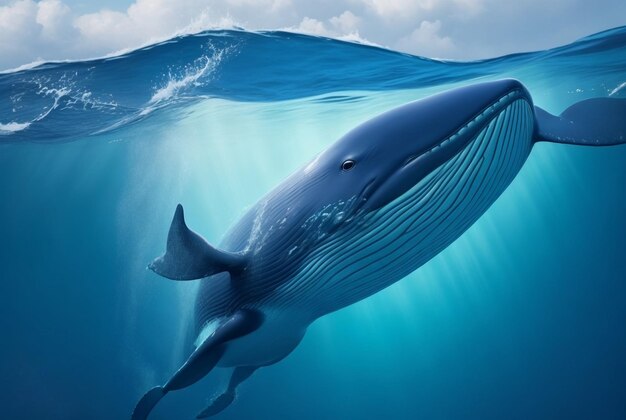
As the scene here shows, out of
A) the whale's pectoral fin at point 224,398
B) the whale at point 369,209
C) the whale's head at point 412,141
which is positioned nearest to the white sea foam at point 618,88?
the whale at point 369,209

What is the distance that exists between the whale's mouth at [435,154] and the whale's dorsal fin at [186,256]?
1.61 m

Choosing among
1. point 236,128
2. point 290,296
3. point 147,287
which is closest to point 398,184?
point 290,296

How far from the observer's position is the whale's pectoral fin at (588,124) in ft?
12.3

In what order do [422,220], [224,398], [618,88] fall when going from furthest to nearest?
1. [618,88]
2. [224,398]
3. [422,220]

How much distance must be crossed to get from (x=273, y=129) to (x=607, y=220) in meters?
23.6

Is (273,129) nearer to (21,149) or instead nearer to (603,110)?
(21,149)

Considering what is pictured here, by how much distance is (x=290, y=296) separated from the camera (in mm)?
4219

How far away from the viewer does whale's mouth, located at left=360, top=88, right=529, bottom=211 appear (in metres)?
2.88

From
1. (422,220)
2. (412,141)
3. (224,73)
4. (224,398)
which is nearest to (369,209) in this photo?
(422,220)

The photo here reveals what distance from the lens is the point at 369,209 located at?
3.13 m

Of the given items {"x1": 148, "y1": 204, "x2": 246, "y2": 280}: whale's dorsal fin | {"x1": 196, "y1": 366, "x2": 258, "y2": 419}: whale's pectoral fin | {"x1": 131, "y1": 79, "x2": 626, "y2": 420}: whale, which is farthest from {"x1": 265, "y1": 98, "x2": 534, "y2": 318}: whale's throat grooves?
{"x1": 196, "y1": 366, "x2": 258, "y2": 419}: whale's pectoral fin

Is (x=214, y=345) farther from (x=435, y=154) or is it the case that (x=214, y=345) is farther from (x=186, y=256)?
(x=435, y=154)

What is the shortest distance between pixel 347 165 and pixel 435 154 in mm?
801

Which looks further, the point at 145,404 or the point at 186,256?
the point at 145,404
